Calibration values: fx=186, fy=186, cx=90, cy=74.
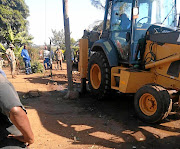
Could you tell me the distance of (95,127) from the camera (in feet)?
12.6

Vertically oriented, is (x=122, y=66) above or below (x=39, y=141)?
above

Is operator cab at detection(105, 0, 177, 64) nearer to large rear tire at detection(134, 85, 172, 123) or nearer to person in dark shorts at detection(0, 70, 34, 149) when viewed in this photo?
large rear tire at detection(134, 85, 172, 123)

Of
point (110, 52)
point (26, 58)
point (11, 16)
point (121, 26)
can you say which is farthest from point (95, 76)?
point (11, 16)

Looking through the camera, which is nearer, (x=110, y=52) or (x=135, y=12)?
(x=135, y=12)

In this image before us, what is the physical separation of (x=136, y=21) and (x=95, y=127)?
264cm

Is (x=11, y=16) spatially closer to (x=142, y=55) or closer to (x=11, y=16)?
(x=11, y=16)

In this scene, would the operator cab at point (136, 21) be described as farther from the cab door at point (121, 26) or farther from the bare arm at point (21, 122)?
the bare arm at point (21, 122)

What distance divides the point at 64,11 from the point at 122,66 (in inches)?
95.2

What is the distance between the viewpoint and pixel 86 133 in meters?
3.58

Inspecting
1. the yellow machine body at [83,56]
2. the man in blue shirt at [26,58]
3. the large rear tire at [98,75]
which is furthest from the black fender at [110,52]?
the man in blue shirt at [26,58]

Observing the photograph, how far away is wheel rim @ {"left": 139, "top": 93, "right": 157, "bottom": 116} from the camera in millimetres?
3756

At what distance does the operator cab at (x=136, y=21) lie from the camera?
4.50 meters

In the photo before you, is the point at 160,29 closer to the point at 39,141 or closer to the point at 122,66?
the point at 122,66

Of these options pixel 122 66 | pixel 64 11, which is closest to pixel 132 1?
pixel 122 66
